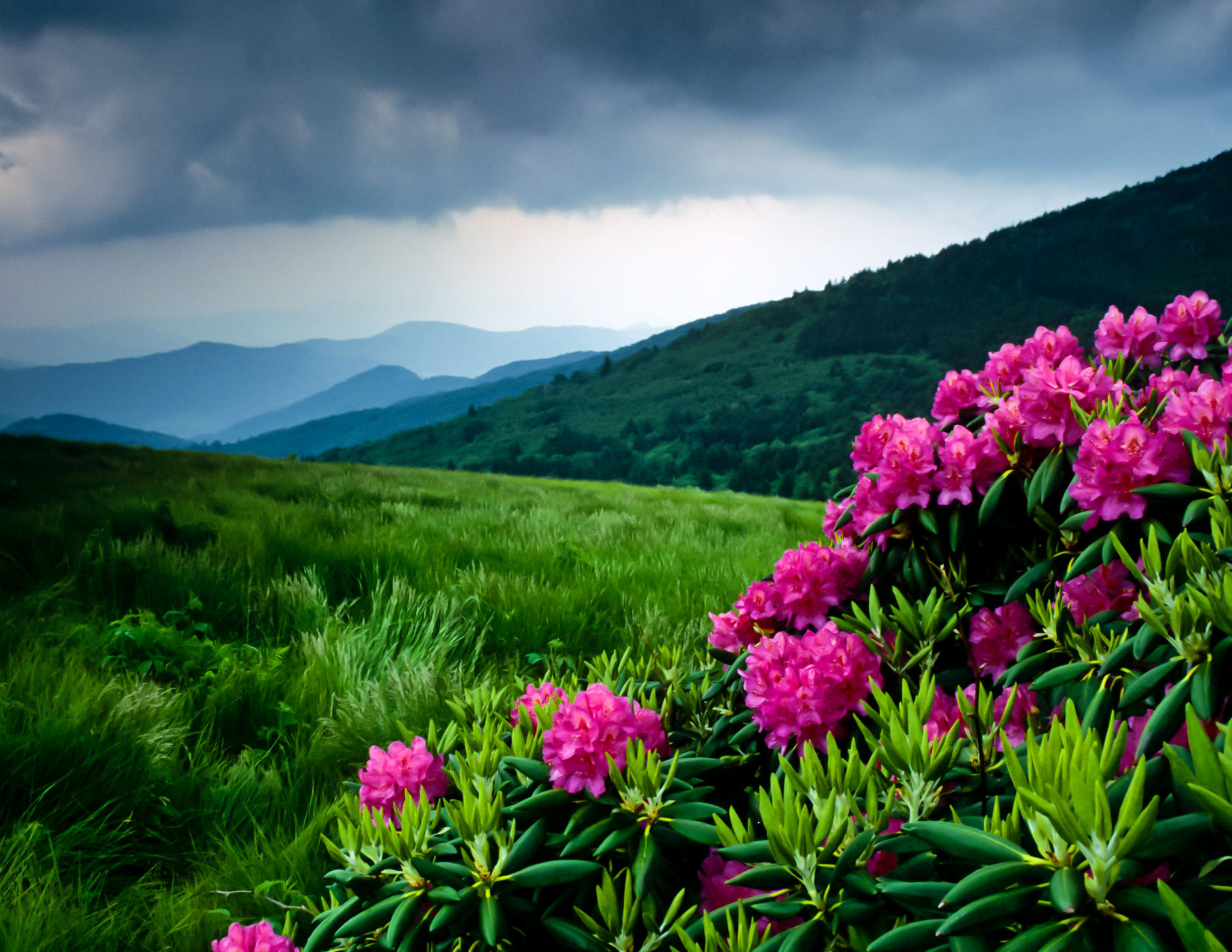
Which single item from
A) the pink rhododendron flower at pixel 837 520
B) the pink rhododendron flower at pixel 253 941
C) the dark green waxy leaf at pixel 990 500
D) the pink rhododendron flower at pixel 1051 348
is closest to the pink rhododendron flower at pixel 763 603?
the pink rhododendron flower at pixel 837 520

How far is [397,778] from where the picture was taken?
4.94 feet

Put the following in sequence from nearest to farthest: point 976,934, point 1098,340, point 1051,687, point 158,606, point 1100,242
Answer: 1. point 976,934
2. point 1051,687
3. point 1098,340
4. point 158,606
5. point 1100,242

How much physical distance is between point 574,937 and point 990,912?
0.65 metres

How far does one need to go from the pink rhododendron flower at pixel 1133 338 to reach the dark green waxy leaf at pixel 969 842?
1.88 m

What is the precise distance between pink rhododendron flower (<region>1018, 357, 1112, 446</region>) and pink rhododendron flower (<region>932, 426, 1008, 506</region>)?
0.09m

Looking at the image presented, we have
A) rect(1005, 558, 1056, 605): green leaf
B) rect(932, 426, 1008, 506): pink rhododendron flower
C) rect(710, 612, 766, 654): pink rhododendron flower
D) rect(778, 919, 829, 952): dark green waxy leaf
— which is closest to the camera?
rect(778, 919, 829, 952): dark green waxy leaf

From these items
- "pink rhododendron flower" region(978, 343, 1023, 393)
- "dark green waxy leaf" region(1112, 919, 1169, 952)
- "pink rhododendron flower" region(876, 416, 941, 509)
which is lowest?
"dark green waxy leaf" region(1112, 919, 1169, 952)

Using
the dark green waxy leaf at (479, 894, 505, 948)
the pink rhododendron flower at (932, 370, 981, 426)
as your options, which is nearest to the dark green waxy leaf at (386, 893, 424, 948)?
the dark green waxy leaf at (479, 894, 505, 948)

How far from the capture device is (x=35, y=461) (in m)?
6.62

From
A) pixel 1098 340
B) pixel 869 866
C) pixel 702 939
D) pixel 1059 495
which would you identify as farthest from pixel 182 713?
pixel 1098 340

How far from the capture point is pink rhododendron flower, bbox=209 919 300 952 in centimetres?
123

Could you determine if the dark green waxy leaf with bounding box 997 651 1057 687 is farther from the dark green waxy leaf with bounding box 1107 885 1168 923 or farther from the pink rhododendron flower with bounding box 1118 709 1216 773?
the dark green waxy leaf with bounding box 1107 885 1168 923

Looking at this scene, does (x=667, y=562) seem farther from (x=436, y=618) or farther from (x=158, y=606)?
(x=158, y=606)

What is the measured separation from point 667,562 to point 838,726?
3545 millimetres
